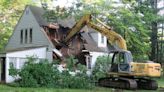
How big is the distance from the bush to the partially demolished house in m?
5.30

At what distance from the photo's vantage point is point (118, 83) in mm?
25328

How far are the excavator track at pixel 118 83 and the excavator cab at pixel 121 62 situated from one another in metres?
0.63

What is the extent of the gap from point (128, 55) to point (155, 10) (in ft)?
73.3

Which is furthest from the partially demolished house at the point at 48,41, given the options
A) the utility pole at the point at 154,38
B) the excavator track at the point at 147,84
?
the utility pole at the point at 154,38

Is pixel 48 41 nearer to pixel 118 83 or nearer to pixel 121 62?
pixel 121 62

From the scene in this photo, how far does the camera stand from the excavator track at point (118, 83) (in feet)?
79.5

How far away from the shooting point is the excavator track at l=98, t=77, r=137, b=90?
2422cm

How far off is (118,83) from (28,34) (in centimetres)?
1268

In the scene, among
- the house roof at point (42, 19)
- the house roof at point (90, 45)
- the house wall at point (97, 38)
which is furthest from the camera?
the house wall at point (97, 38)

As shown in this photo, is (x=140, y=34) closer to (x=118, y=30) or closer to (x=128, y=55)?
(x=118, y=30)

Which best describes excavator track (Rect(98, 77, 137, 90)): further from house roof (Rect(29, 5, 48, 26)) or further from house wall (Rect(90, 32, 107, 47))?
house wall (Rect(90, 32, 107, 47))

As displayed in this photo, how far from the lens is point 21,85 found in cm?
2306

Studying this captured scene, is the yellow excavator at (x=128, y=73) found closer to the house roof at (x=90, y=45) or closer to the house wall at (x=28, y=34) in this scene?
the house wall at (x=28, y=34)

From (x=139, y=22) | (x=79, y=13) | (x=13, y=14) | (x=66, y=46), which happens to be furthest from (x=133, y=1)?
(x=13, y=14)
